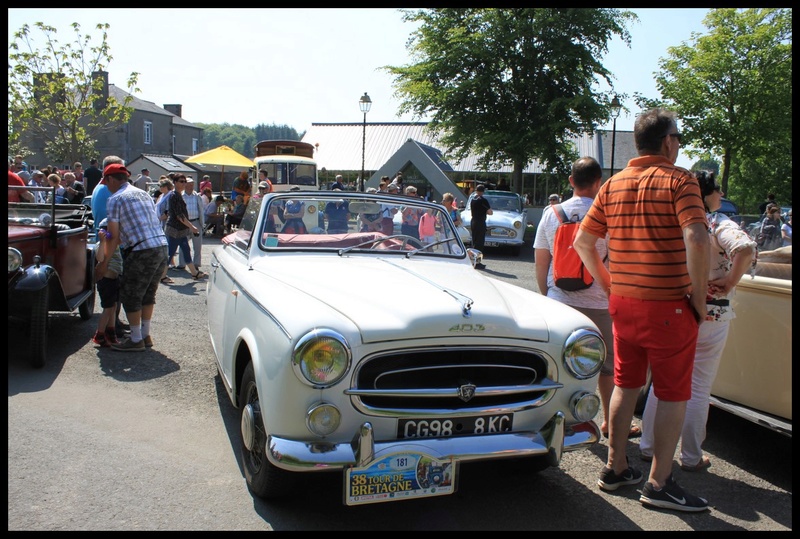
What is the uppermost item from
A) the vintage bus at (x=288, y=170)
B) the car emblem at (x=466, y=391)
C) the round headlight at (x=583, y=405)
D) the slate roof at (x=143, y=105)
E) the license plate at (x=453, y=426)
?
the slate roof at (x=143, y=105)

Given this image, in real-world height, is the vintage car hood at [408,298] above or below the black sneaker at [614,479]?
above

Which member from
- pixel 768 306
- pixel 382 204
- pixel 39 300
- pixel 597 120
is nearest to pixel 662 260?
pixel 768 306

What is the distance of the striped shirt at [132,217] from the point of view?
5.91 metres

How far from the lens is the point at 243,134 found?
537ft

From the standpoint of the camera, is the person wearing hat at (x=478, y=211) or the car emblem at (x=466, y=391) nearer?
the car emblem at (x=466, y=391)

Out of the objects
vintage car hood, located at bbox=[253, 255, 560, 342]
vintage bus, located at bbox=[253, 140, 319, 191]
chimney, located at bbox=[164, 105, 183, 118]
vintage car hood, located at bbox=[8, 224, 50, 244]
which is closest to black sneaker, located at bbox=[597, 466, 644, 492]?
vintage car hood, located at bbox=[253, 255, 560, 342]

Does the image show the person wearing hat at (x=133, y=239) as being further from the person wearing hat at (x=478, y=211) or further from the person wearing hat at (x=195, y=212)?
the person wearing hat at (x=478, y=211)

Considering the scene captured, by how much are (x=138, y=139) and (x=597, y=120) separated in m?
41.4

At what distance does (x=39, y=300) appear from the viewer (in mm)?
5422

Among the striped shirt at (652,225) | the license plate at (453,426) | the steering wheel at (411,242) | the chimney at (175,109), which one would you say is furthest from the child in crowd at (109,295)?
the chimney at (175,109)

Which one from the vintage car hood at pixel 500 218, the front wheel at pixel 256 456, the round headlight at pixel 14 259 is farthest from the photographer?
the vintage car hood at pixel 500 218

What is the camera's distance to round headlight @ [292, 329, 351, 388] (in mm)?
2902

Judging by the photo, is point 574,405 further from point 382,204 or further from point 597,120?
point 597,120

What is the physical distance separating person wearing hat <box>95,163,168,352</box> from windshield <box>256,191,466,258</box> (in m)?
1.60
